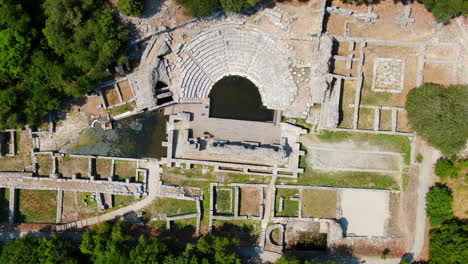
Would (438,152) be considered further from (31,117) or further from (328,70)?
(31,117)

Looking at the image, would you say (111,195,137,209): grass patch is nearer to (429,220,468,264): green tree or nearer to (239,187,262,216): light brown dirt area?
(239,187,262,216): light brown dirt area

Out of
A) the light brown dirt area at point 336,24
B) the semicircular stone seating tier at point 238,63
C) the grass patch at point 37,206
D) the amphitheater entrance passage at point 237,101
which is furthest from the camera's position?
the amphitheater entrance passage at point 237,101

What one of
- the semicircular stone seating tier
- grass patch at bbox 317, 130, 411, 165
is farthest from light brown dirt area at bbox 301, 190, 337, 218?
the semicircular stone seating tier

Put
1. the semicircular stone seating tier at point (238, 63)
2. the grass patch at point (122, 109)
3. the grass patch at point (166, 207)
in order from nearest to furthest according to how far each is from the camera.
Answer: the semicircular stone seating tier at point (238, 63), the grass patch at point (122, 109), the grass patch at point (166, 207)

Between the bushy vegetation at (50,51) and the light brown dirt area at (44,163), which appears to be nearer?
the bushy vegetation at (50,51)

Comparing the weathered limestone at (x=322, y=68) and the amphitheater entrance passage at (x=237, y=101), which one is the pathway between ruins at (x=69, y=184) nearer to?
the amphitheater entrance passage at (x=237, y=101)

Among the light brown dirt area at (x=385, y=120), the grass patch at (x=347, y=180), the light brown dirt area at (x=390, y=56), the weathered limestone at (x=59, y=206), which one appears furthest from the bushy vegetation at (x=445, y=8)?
the weathered limestone at (x=59, y=206)

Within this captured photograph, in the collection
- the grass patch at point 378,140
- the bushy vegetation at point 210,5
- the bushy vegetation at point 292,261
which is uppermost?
the bushy vegetation at point 210,5
